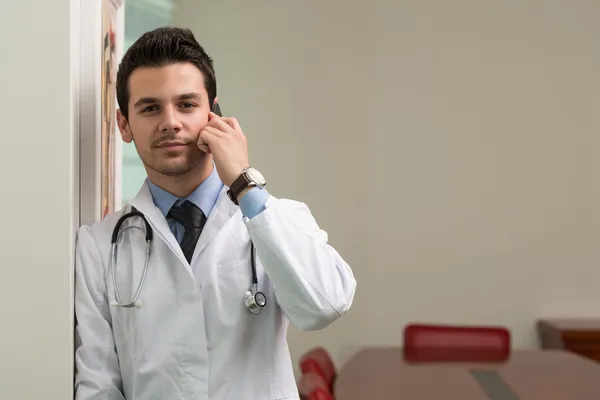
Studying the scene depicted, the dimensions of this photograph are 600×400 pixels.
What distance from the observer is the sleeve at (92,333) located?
150 centimetres

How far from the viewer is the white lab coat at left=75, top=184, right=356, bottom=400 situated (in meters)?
1.51

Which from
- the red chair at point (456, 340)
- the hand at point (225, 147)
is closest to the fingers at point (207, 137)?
the hand at point (225, 147)

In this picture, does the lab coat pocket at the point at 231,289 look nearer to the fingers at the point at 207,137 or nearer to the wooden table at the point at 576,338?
the fingers at the point at 207,137

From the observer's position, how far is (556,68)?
4.99 meters

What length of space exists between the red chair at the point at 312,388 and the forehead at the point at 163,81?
4.58ft

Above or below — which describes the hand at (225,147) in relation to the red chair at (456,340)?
above

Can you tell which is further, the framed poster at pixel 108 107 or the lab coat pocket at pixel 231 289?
the framed poster at pixel 108 107

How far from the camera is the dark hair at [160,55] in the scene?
5.29 feet

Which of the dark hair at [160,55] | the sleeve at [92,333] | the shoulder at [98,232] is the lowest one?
the sleeve at [92,333]

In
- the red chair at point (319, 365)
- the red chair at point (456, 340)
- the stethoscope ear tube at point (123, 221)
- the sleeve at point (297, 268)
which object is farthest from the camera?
the red chair at point (456, 340)

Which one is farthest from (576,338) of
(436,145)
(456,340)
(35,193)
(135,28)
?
(35,193)

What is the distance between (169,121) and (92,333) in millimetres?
431

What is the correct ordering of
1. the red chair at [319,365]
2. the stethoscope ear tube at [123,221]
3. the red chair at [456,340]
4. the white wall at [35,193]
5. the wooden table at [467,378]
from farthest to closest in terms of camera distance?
the red chair at [456,340] < the red chair at [319,365] < the wooden table at [467,378] < the stethoscope ear tube at [123,221] < the white wall at [35,193]

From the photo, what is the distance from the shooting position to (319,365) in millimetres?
3422
